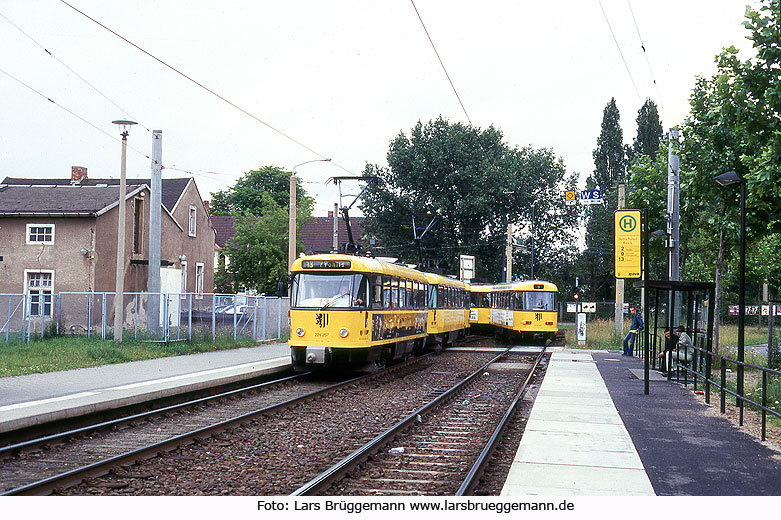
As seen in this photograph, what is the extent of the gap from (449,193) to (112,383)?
149 ft

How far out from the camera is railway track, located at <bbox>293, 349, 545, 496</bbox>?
8.80 meters

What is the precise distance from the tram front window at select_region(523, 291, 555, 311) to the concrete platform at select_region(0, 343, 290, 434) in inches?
619

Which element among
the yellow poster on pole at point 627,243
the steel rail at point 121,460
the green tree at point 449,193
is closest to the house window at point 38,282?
the steel rail at point 121,460

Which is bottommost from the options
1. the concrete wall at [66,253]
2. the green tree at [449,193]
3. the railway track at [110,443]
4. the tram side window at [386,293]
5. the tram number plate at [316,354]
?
the railway track at [110,443]

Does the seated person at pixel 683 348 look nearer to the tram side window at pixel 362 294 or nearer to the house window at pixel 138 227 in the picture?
the tram side window at pixel 362 294

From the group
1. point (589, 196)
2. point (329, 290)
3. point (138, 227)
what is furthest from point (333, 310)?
point (138, 227)

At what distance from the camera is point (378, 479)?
9266mm

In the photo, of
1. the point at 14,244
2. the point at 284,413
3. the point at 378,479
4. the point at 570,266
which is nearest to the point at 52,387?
the point at 284,413

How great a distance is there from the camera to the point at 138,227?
40.1 meters

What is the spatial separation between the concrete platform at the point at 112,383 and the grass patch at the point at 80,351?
1.67ft

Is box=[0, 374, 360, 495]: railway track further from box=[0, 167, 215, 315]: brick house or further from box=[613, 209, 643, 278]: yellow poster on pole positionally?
box=[0, 167, 215, 315]: brick house

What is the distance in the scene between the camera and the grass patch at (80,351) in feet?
65.4

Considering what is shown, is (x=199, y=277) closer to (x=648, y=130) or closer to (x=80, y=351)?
(x=80, y=351)

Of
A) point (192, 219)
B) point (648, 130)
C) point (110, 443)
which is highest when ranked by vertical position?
point (648, 130)
